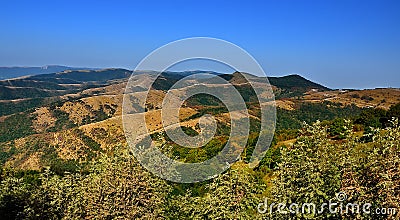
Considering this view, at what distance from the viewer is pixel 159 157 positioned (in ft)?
74.4

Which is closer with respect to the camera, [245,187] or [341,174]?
[341,174]

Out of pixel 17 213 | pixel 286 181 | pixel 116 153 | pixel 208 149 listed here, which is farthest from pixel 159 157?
pixel 208 149

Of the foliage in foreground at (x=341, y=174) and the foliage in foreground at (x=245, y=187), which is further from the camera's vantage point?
the foliage in foreground at (x=245, y=187)

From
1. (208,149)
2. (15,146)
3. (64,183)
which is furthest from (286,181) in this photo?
(15,146)

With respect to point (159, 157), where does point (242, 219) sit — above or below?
below

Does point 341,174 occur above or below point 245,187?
above

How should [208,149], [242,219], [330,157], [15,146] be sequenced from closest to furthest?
1. [330,157]
2. [242,219]
3. [208,149]
4. [15,146]

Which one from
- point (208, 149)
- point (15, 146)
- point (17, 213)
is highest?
point (17, 213)

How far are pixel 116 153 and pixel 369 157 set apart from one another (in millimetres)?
14164

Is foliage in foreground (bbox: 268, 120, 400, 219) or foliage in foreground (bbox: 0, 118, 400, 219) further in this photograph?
foliage in foreground (bbox: 0, 118, 400, 219)

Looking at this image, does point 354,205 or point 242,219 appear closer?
point 354,205

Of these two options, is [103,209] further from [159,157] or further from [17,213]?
[17,213]

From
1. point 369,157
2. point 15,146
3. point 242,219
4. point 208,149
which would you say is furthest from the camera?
point 15,146

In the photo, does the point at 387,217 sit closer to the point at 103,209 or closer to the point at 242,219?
the point at 242,219
